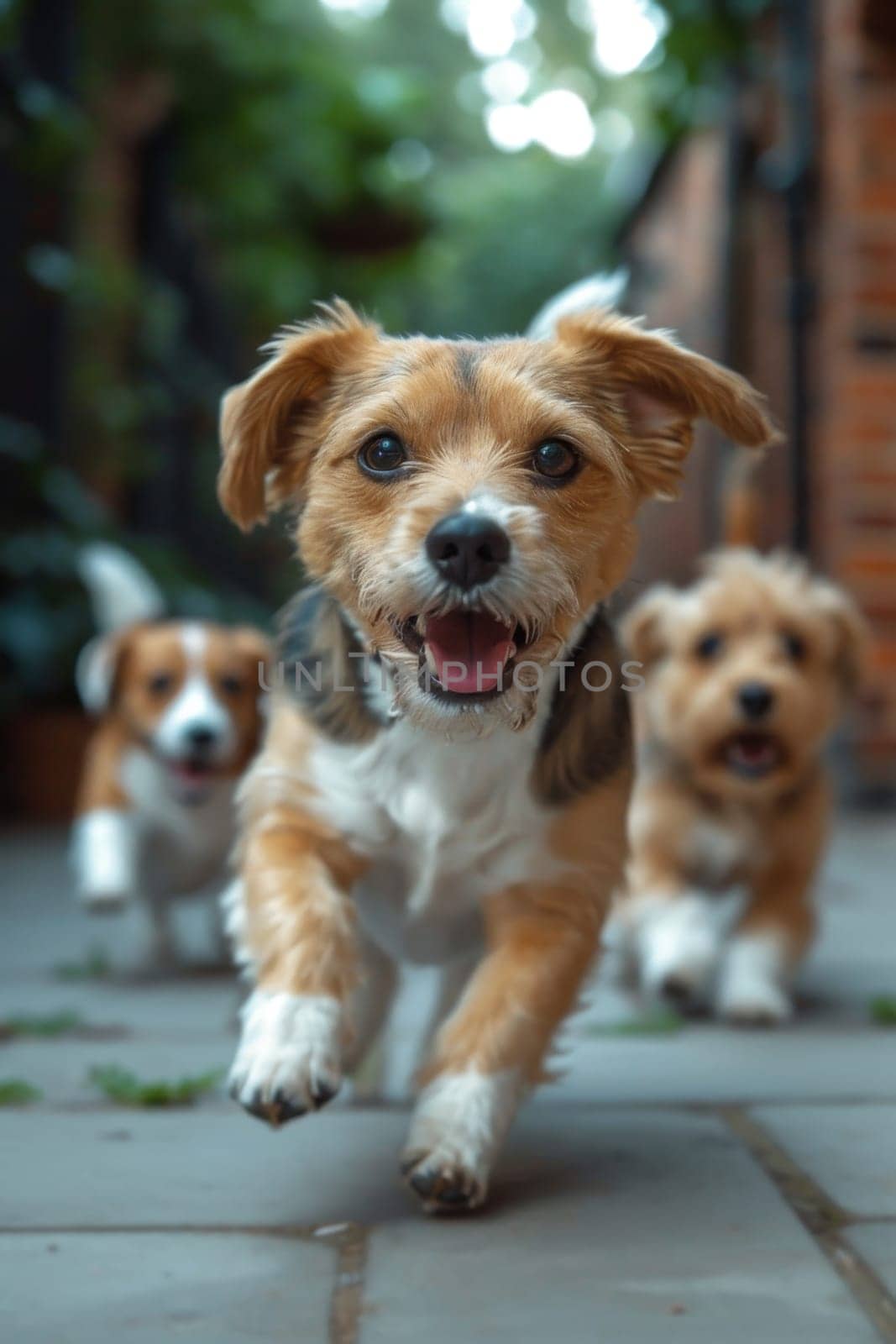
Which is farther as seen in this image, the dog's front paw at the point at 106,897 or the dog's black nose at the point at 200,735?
the dog's black nose at the point at 200,735

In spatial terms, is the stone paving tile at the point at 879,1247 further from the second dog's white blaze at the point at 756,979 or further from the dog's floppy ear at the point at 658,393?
the second dog's white blaze at the point at 756,979

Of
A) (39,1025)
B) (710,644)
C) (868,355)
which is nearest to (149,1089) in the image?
(39,1025)

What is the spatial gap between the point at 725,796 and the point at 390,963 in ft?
5.03

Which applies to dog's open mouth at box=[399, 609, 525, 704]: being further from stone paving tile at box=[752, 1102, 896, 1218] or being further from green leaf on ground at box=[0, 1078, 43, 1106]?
green leaf on ground at box=[0, 1078, 43, 1106]

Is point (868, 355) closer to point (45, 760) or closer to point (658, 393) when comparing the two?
point (45, 760)

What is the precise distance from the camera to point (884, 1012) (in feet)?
11.9

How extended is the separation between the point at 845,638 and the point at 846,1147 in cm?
207

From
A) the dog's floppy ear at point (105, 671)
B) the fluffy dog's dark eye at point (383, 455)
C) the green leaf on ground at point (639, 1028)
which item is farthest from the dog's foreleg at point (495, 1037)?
the dog's floppy ear at point (105, 671)

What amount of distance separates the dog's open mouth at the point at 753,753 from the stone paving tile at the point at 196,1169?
1.68 metres

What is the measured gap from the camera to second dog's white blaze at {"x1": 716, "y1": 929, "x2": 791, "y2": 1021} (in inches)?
146

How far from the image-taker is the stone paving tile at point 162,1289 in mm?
1727

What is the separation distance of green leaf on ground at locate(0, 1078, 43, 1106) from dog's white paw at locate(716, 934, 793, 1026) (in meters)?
1.72

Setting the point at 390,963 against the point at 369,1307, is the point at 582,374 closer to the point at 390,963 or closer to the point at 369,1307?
the point at 390,963

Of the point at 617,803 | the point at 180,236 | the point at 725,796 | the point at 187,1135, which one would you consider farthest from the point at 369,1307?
the point at 180,236
